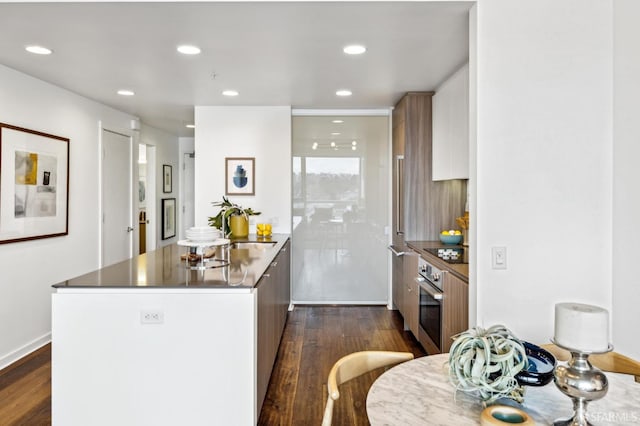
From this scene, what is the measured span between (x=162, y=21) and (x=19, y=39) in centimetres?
106

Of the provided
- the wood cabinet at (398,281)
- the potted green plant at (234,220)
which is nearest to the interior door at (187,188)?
the potted green plant at (234,220)

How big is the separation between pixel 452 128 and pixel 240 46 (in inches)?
72.4

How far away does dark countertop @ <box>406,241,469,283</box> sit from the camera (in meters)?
2.54

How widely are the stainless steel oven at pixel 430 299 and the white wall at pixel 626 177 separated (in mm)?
1008

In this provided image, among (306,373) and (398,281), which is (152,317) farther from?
(398,281)

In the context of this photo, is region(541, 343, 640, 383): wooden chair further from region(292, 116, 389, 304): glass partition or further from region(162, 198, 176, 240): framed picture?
region(162, 198, 176, 240): framed picture

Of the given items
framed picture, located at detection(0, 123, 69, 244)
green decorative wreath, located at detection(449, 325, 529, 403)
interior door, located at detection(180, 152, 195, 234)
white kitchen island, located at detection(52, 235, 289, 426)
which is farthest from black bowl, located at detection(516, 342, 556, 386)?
interior door, located at detection(180, 152, 195, 234)

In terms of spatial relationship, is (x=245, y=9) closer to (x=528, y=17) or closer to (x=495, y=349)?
(x=528, y=17)

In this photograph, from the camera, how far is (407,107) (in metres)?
4.18

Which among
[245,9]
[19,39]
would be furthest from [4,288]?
[245,9]

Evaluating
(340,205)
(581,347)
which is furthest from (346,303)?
(581,347)

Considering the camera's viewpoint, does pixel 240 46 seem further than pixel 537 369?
Yes

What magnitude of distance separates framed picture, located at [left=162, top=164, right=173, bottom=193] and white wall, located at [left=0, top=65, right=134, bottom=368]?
5.88 ft

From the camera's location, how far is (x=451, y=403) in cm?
122
